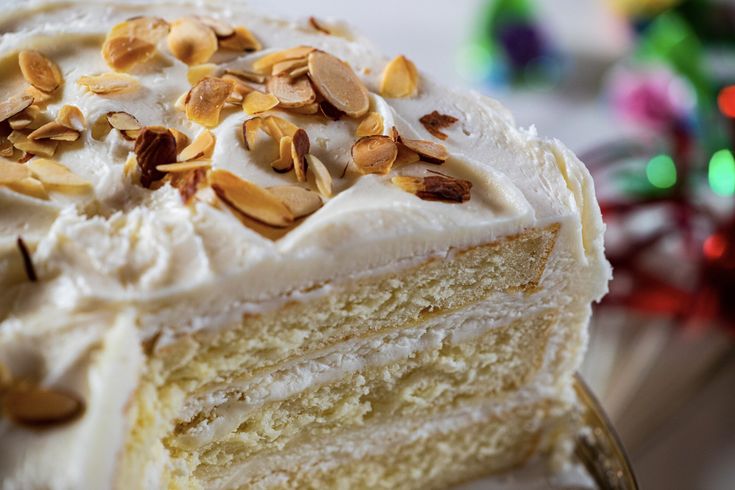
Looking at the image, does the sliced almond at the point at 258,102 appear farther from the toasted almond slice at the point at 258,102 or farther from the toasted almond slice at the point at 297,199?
the toasted almond slice at the point at 297,199

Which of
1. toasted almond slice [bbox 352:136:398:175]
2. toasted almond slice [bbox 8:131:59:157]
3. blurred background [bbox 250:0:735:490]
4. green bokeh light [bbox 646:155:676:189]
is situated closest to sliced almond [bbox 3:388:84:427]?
toasted almond slice [bbox 8:131:59:157]

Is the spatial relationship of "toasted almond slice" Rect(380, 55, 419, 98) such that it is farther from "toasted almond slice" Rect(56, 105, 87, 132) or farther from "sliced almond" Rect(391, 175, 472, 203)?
"toasted almond slice" Rect(56, 105, 87, 132)

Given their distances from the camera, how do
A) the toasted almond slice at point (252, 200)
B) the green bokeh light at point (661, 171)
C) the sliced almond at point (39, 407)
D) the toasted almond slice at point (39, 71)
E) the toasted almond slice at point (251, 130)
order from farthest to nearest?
the green bokeh light at point (661, 171) < the toasted almond slice at point (39, 71) < the toasted almond slice at point (251, 130) < the toasted almond slice at point (252, 200) < the sliced almond at point (39, 407)

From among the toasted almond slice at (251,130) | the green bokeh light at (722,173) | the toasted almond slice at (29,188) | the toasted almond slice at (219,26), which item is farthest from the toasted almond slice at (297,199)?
the green bokeh light at (722,173)

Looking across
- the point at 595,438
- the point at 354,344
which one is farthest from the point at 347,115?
the point at 595,438

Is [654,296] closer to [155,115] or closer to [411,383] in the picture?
[411,383]

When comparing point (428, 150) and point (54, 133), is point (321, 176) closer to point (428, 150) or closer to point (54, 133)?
point (428, 150)
